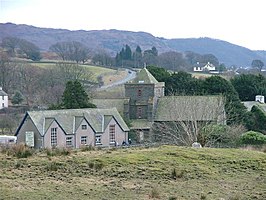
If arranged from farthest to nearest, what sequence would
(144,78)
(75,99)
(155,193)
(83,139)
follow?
1. (144,78)
2. (75,99)
3. (83,139)
4. (155,193)

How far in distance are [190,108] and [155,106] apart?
532cm

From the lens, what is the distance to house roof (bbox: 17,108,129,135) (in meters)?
38.8

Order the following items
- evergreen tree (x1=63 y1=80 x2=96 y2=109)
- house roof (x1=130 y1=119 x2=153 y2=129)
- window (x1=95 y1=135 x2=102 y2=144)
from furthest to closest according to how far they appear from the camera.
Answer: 1. house roof (x1=130 y1=119 x2=153 y2=129)
2. evergreen tree (x1=63 y1=80 x2=96 y2=109)
3. window (x1=95 y1=135 x2=102 y2=144)

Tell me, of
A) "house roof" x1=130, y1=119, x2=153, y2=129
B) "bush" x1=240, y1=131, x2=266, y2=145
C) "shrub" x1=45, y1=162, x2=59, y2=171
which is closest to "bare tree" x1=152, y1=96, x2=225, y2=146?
"house roof" x1=130, y1=119, x2=153, y2=129

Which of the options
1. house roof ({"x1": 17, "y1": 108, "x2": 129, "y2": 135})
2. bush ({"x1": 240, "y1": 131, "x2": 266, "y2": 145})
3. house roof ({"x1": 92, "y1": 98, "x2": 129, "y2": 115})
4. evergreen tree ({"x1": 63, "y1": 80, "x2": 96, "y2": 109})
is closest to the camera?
bush ({"x1": 240, "y1": 131, "x2": 266, "y2": 145})

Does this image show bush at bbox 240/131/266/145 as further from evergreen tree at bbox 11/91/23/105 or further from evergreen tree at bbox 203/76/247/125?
evergreen tree at bbox 11/91/23/105

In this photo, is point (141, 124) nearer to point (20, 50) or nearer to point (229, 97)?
point (229, 97)

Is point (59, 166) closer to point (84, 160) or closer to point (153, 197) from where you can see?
point (84, 160)

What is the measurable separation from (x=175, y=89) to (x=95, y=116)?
14.4m

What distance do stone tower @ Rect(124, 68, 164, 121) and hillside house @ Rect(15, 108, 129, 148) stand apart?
542 centimetres

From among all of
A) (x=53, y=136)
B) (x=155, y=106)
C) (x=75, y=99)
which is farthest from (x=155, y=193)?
(x=155, y=106)

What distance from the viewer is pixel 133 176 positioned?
16719 millimetres

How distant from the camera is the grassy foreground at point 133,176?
14.5 metres

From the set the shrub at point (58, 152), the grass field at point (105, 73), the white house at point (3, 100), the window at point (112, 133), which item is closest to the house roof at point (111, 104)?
the window at point (112, 133)
